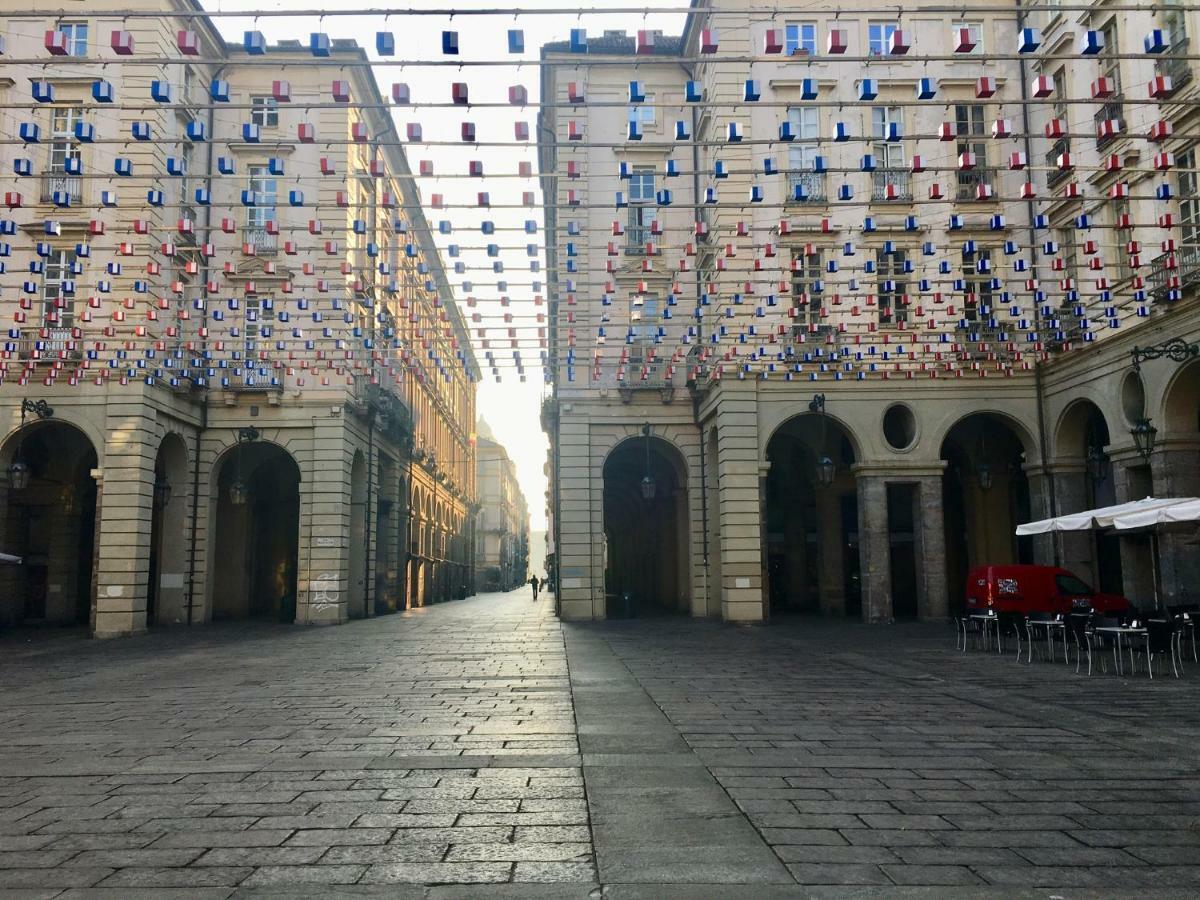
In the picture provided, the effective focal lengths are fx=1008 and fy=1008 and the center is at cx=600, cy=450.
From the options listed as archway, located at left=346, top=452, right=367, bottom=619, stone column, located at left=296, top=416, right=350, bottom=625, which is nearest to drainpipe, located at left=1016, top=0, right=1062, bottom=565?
stone column, located at left=296, top=416, right=350, bottom=625

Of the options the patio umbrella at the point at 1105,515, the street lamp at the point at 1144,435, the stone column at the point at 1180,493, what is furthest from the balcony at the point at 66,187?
the stone column at the point at 1180,493

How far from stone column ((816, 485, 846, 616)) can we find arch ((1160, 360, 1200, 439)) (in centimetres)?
1206

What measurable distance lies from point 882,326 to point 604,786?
22.7 meters

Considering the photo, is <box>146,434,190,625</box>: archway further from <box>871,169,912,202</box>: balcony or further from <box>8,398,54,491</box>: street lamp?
<box>871,169,912,202</box>: balcony

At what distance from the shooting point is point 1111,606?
71.1ft

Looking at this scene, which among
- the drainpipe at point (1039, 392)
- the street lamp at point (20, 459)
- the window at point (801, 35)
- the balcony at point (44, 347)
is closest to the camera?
the street lamp at point (20, 459)

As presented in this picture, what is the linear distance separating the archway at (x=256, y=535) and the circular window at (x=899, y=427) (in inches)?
753

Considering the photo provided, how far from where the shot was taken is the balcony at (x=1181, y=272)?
20078 millimetres

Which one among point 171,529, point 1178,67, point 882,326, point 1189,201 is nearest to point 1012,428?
point 882,326

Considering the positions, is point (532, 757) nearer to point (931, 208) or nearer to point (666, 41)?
point (931, 208)

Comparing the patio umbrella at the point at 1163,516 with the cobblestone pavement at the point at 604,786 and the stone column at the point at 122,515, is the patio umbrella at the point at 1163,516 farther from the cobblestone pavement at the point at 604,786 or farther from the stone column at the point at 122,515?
the stone column at the point at 122,515

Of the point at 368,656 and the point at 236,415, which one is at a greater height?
the point at 236,415

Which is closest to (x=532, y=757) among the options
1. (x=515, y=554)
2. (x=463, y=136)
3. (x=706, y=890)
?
(x=706, y=890)

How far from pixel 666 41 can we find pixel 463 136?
23908 millimetres
